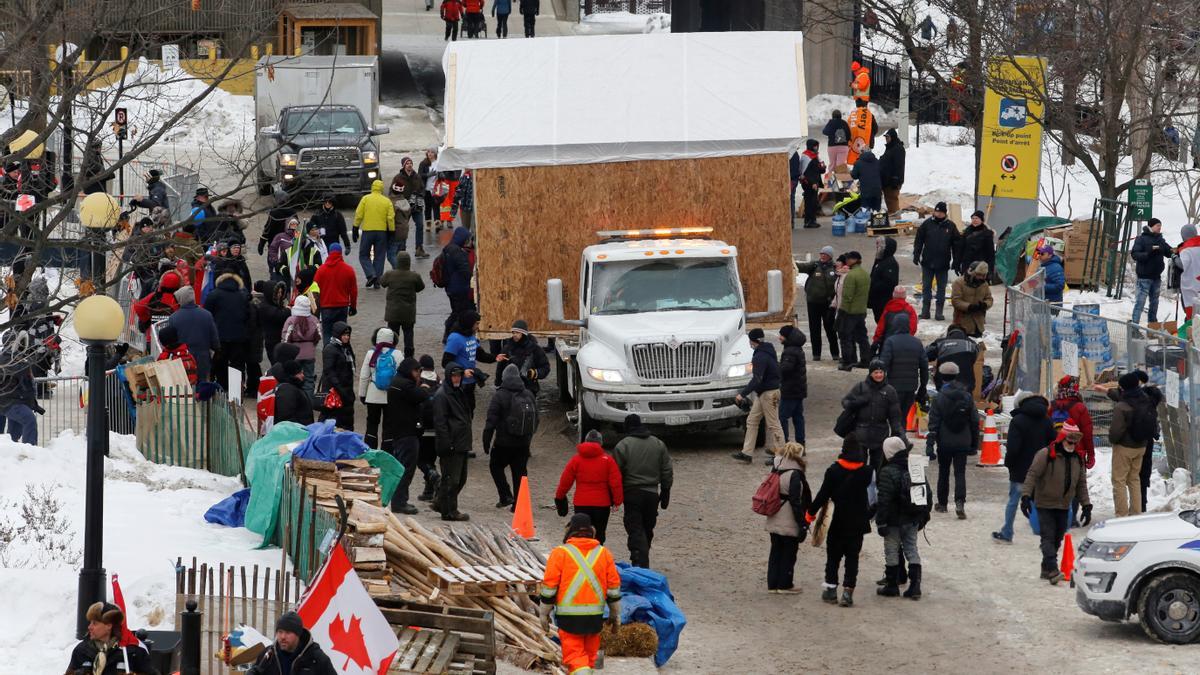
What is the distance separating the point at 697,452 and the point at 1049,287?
7.31 metres

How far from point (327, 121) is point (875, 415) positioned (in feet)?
66.9

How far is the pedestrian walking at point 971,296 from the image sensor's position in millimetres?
24281

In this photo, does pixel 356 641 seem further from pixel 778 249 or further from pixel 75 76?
pixel 778 249

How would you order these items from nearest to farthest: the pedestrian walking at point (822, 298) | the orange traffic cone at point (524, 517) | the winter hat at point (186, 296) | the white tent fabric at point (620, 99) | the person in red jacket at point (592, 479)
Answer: the person in red jacket at point (592, 479) → the orange traffic cone at point (524, 517) → the winter hat at point (186, 296) → the white tent fabric at point (620, 99) → the pedestrian walking at point (822, 298)

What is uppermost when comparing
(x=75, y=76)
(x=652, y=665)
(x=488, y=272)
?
(x=75, y=76)

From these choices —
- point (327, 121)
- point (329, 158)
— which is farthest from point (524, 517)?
point (327, 121)

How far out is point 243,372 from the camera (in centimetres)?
2311

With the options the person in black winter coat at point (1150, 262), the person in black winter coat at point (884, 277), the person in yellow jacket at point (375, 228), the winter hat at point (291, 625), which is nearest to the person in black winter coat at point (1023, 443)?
the person in black winter coat at point (884, 277)

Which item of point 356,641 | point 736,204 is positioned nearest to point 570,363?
point 736,204

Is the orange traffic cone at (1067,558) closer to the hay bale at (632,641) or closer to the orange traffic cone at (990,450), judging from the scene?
the orange traffic cone at (990,450)

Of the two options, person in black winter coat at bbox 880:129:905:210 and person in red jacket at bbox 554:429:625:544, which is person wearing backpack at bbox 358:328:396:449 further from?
person in black winter coat at bbox 880:129:905:210

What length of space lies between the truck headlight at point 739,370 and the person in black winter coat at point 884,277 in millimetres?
4825

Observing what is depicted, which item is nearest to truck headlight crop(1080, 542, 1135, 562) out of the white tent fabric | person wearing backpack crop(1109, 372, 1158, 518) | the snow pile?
person wearing backpack crop(1109, 372, 1158, 518)

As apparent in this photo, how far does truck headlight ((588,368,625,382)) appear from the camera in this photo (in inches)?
812
